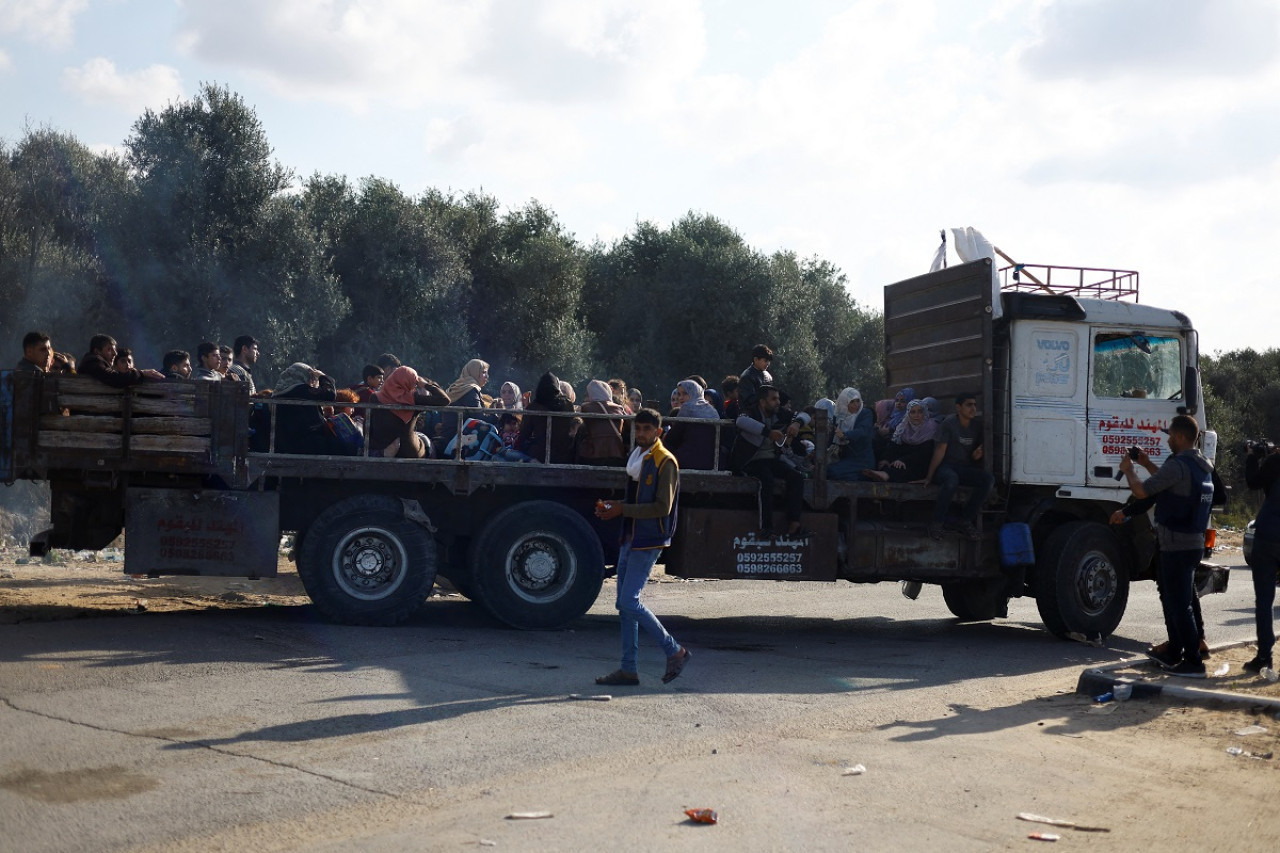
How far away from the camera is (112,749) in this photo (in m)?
5.99

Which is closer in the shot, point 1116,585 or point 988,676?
point 988,676

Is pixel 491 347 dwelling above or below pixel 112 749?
above

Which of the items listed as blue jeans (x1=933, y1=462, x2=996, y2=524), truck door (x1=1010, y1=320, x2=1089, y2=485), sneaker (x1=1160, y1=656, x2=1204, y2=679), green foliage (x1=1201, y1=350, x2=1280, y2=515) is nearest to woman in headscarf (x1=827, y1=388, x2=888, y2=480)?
blue jeans (x1=933, y1=462, x2=996, y2=524)

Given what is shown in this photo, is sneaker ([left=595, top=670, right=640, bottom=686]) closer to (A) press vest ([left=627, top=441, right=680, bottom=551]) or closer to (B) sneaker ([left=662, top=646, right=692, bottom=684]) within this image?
(B) sneaker ([left=662, top=646, right=692, bottom=684])

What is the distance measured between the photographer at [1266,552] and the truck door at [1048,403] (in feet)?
6.13

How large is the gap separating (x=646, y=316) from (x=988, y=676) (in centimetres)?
2935

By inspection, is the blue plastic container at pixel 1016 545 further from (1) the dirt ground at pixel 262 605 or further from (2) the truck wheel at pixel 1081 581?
(1) the dirt ground at pixel 262 605

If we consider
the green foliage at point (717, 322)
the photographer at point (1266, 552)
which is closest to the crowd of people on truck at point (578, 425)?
the photographer at point (1266, 552)

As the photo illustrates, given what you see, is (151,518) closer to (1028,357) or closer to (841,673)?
(841,673)

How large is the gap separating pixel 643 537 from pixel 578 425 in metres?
3.05

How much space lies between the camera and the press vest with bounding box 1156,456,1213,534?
30.7 ft

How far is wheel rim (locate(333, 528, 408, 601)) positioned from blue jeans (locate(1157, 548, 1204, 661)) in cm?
603

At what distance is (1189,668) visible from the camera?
9312mm

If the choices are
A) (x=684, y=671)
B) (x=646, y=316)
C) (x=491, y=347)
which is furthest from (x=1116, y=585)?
(x=646, y=316)
